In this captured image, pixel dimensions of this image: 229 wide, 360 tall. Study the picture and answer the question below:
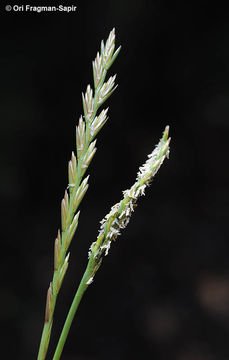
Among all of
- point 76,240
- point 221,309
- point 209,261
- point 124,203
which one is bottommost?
point 221,309

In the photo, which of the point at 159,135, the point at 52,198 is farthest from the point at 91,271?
the point at 159,135

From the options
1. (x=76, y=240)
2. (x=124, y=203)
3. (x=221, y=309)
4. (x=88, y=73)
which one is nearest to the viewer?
(x=124, y=203)

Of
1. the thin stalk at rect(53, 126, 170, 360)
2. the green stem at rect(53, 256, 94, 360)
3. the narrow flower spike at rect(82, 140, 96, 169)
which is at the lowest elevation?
the green stem at rect(53, 256, 94, 360)

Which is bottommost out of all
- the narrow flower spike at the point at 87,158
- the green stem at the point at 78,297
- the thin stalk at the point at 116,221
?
the green stem at the point at 78,297

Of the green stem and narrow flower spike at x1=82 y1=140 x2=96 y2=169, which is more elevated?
narrow flower spike at x1=82 y1=140 x2=96 y2=169

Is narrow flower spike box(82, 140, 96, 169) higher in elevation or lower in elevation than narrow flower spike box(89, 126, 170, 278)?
higher

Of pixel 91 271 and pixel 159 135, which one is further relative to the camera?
pixel 159 135

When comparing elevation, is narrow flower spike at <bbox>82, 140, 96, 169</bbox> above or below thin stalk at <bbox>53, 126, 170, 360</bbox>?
above

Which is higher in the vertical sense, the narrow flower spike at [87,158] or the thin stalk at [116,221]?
the narrow flower spike at [87,158]

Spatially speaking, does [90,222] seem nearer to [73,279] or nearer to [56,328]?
[73,279]

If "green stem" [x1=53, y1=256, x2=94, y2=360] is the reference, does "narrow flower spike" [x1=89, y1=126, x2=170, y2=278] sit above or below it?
above

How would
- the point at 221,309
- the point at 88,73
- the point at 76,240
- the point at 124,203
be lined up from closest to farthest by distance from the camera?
the point at 124,203 → the point at 88,73 → the point at 76,240 → the point at 221,309
